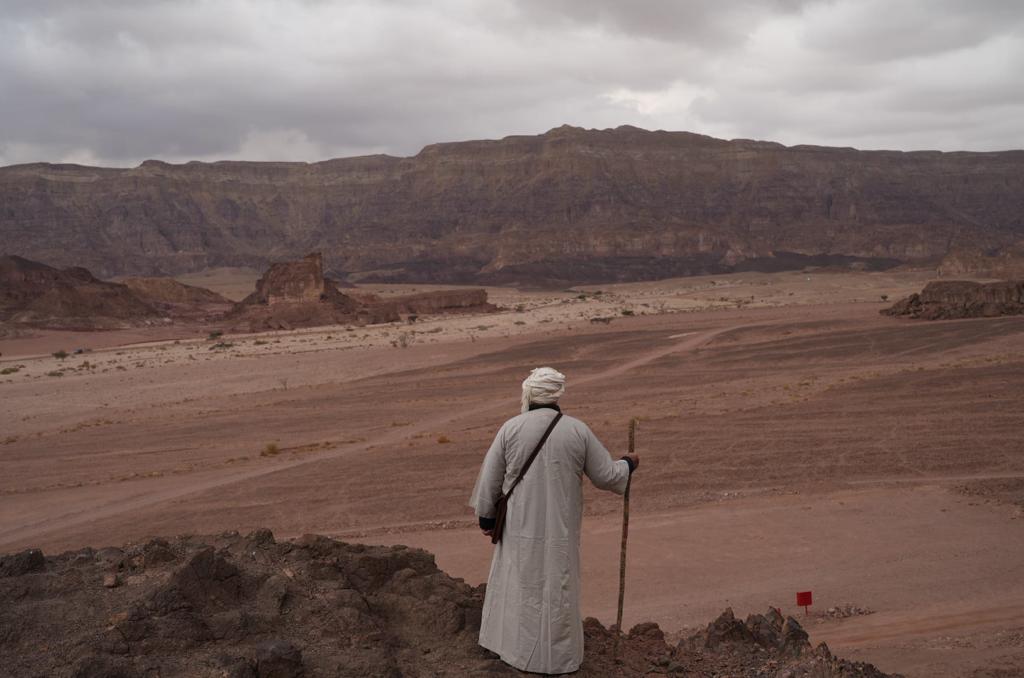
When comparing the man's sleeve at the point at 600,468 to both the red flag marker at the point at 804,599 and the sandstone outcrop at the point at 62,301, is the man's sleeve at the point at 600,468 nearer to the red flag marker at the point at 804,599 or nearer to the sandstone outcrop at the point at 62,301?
the red flag marker at the point at 804,599

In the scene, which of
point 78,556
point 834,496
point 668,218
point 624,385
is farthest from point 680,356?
point 668,218

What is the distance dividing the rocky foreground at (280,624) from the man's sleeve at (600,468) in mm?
1098

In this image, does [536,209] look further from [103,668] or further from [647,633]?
[103,668]

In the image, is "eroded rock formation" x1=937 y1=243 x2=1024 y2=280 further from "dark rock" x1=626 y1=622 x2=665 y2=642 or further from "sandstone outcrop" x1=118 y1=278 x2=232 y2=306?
"dark rock" x1=626 y1=622 x2=665 y2=642

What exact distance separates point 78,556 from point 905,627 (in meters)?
6.31

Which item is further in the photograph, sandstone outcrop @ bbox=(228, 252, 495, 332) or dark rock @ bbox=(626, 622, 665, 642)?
sandstone outcrop @ bbox=(228, 252, 495, 332)

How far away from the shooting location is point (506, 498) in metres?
5.04

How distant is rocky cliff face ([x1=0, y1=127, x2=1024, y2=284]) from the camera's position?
13162 centimetres

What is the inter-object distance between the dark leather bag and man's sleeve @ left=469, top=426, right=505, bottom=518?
0.12 feet

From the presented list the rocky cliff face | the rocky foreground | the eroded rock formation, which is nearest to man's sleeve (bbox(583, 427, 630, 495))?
the rocky foreground

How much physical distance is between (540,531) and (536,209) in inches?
5616

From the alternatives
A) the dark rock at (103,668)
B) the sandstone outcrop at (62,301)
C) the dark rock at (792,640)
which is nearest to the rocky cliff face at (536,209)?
the sandstone outcrop at (62,301)

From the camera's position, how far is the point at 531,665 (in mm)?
4906

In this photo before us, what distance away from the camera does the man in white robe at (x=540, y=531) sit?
193 inches
